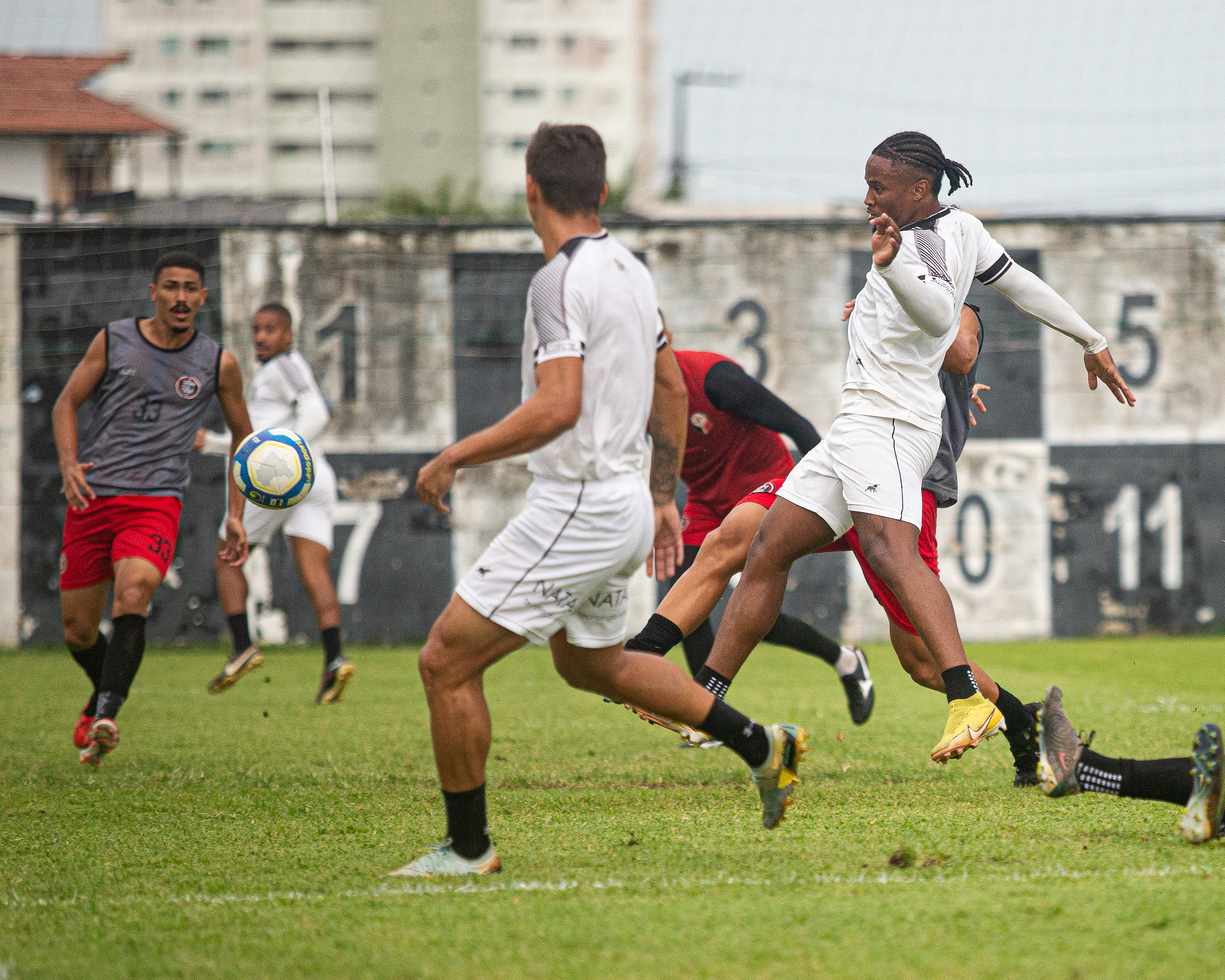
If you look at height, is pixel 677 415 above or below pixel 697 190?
below

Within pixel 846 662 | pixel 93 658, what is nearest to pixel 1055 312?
pixel 846 662

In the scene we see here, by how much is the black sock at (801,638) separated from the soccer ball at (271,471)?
7.87 ft

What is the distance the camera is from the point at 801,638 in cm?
654

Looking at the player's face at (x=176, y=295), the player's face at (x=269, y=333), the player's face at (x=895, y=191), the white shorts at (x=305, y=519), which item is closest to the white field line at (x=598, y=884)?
the player's face at (x=895, y=191)

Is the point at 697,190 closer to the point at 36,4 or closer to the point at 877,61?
the point at 877,61

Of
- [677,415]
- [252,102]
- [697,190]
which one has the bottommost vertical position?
[677,415]

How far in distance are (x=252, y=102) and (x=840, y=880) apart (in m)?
75.6

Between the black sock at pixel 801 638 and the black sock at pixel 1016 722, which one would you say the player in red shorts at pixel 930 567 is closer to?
the black sock at pixel 1016 722

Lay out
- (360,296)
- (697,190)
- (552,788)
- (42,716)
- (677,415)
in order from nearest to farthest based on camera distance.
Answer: (677,415) → (552,788) → (42,716) → (360,296) → (697,190)

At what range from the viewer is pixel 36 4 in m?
17.5

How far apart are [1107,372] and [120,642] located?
4.27 metres

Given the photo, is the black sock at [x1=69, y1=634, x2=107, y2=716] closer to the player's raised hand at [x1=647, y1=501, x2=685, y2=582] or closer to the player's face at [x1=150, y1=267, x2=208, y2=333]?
the player's face at [x1=150, y1=267, x2=208, y2=333]

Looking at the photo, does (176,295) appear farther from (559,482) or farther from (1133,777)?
(1133,777)

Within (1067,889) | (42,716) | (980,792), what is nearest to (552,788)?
(980,792)
